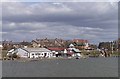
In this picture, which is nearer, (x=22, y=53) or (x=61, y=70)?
(x=61, y=70)

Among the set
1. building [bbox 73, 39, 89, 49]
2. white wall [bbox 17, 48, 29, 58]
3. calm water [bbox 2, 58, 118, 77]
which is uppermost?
building [bbox 73, 39, 89, 49]

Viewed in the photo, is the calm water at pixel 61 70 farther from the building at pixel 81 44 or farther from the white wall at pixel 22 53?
the building at pixel 81 44

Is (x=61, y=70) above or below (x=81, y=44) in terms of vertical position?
below

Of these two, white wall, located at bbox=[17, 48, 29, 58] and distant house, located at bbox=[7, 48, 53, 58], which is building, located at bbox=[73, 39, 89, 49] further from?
white wall, located at bbox=[17, 48, 29, 58]

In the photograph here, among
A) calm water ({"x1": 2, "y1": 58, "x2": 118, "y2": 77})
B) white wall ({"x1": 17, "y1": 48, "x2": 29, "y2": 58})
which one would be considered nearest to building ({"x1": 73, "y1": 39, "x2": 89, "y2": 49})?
white wall ({"x1": 17, "y1": 48, "x2": 29, "y2": 58})

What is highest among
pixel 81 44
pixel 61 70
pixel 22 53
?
pixel 81 44

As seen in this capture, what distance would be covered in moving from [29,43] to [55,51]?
45.6 feet

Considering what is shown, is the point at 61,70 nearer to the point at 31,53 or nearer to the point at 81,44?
the point at 31,53

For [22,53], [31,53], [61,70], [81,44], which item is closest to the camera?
[61,70]

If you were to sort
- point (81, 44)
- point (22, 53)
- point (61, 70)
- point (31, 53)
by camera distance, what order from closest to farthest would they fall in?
point (61, 70) < point (31, 53) < point (22, 53) < point (81, 44)

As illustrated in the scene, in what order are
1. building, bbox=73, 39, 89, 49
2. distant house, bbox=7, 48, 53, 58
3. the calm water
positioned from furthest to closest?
building, bbox=73, 39, 89, 49, distant house, bbox=7, 48, 53, 58, the calm water

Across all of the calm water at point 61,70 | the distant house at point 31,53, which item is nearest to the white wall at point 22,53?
the distant house at point 31,53

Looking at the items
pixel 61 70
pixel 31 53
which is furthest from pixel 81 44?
pixel 61 70

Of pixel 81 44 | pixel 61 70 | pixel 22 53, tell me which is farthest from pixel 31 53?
pixel 81 44
